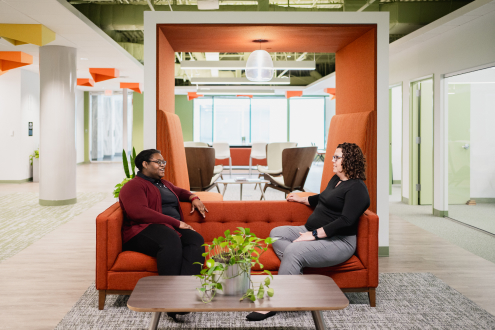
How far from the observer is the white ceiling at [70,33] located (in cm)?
514

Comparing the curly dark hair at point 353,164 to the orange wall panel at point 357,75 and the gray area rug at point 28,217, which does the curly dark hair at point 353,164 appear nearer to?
the orange wall panel at point 357,75

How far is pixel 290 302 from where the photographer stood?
2.06m

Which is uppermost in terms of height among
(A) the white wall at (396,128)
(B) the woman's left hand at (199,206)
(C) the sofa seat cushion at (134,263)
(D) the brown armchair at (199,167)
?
(A) the white wall at (396,128)

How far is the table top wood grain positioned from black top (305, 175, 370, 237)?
641 mm

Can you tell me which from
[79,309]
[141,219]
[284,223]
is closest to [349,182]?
[284,223]

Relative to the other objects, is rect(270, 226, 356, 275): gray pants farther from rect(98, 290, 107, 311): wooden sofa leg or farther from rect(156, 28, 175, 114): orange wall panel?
rect(156, 28, 175, 114): orange wall panel

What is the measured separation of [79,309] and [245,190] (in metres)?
6.65

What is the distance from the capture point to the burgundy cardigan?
9.98ft

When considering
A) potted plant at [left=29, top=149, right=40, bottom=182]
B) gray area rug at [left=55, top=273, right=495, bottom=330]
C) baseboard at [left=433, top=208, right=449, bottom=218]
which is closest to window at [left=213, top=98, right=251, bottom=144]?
potted plant at [left=29, top=149, right=40, bottom=182]

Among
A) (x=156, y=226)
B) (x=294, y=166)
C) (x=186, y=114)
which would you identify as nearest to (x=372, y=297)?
(x=156, y=226)

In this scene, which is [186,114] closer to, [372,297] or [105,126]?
[105,126]

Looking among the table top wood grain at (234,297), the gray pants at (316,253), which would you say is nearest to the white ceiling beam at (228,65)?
the gray pants at (316,253)

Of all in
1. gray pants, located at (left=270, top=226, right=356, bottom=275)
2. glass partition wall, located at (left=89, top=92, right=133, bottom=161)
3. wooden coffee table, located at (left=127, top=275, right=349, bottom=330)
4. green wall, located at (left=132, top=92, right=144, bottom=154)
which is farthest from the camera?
glass partition wall, located at (left=89, top=92, right=133, bottom=161)

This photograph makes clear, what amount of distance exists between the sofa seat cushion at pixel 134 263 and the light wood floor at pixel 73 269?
0.53m
